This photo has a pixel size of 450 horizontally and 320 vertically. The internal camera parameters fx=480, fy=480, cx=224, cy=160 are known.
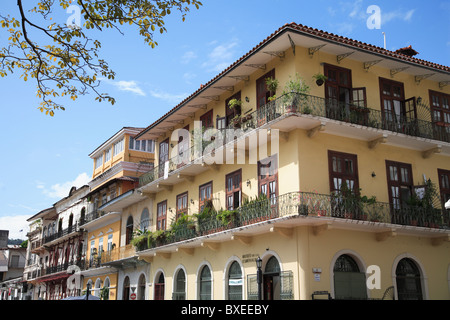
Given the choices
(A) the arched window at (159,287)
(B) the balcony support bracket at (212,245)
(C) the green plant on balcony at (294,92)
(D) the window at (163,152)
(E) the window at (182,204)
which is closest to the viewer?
(C) the green plant on balcony at (294,92)

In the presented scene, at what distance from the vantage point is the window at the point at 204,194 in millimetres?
21500

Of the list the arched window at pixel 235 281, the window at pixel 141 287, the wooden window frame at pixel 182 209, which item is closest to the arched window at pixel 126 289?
the window at pixel 141 287

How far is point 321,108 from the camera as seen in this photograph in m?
16.7

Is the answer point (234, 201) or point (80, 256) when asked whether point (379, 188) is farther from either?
point (80, 256)

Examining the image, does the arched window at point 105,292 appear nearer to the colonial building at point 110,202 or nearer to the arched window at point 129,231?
the colonial building at point 110,202

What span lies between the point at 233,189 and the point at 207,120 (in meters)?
4.55

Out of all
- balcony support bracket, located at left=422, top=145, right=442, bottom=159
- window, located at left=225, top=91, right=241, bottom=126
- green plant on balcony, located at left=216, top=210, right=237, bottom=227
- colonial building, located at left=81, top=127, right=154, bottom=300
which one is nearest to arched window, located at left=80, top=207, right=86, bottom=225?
colonial building, located at left=81, top=127, right=154, bottom=300

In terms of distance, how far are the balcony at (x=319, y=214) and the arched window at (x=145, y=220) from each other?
281 inches

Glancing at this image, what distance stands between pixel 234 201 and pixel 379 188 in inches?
224

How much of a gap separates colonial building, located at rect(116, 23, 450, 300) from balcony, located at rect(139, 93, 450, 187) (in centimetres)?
5

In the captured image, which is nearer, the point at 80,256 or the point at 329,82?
the point at 329,82

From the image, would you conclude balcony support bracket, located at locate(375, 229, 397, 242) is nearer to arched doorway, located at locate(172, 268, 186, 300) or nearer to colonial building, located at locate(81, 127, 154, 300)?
arched doorway, located at locate(172, 268, 186, 300)

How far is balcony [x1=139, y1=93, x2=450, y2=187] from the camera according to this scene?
16.2 meters
